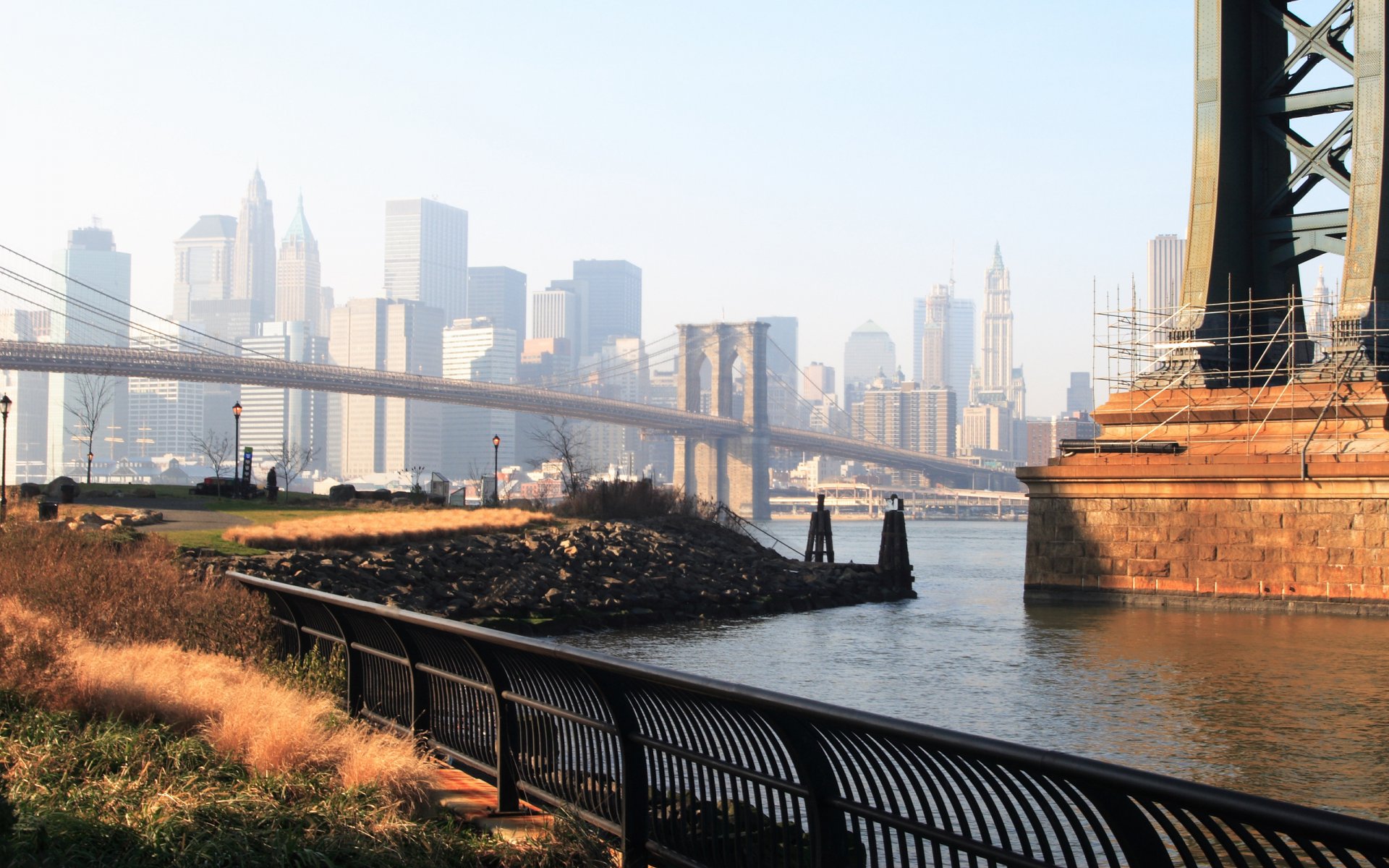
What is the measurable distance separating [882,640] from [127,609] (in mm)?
19335

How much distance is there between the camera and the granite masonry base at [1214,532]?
29.9 m

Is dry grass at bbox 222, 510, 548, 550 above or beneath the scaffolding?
beneath

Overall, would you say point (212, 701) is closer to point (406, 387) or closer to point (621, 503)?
point (621, 503)

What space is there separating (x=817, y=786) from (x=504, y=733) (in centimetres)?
277

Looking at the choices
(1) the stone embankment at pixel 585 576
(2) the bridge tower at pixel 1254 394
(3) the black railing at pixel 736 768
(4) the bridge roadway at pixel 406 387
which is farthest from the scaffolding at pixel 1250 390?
(4) the bridge roadway at pixel 406 387

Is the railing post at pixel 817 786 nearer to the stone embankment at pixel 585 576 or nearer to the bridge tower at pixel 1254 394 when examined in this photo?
the stone embankment at pixel 585 576

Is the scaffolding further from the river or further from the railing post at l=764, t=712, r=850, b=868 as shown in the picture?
the railing post at l=764, t=712, r=850, b=868

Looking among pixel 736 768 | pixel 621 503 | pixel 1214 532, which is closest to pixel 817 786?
pixel 736 768

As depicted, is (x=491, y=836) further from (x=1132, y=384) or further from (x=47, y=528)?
(x=1132, y=384)

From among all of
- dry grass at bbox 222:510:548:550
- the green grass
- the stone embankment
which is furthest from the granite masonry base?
the green grass

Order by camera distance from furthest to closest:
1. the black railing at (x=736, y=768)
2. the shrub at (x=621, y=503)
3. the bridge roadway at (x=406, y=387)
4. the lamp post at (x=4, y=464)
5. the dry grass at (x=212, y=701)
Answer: the bridge roadway at (x=406, y=387) < the shrub at (x=621, y=503) < the lamp post at (x=4, y=464) < the dry grass at (x=212, y=701) < the black railing at (x=736, y=768)

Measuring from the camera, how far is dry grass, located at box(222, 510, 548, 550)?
93.7 ft

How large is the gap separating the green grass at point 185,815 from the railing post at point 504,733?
0.47 m

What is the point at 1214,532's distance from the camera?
32.0 m
